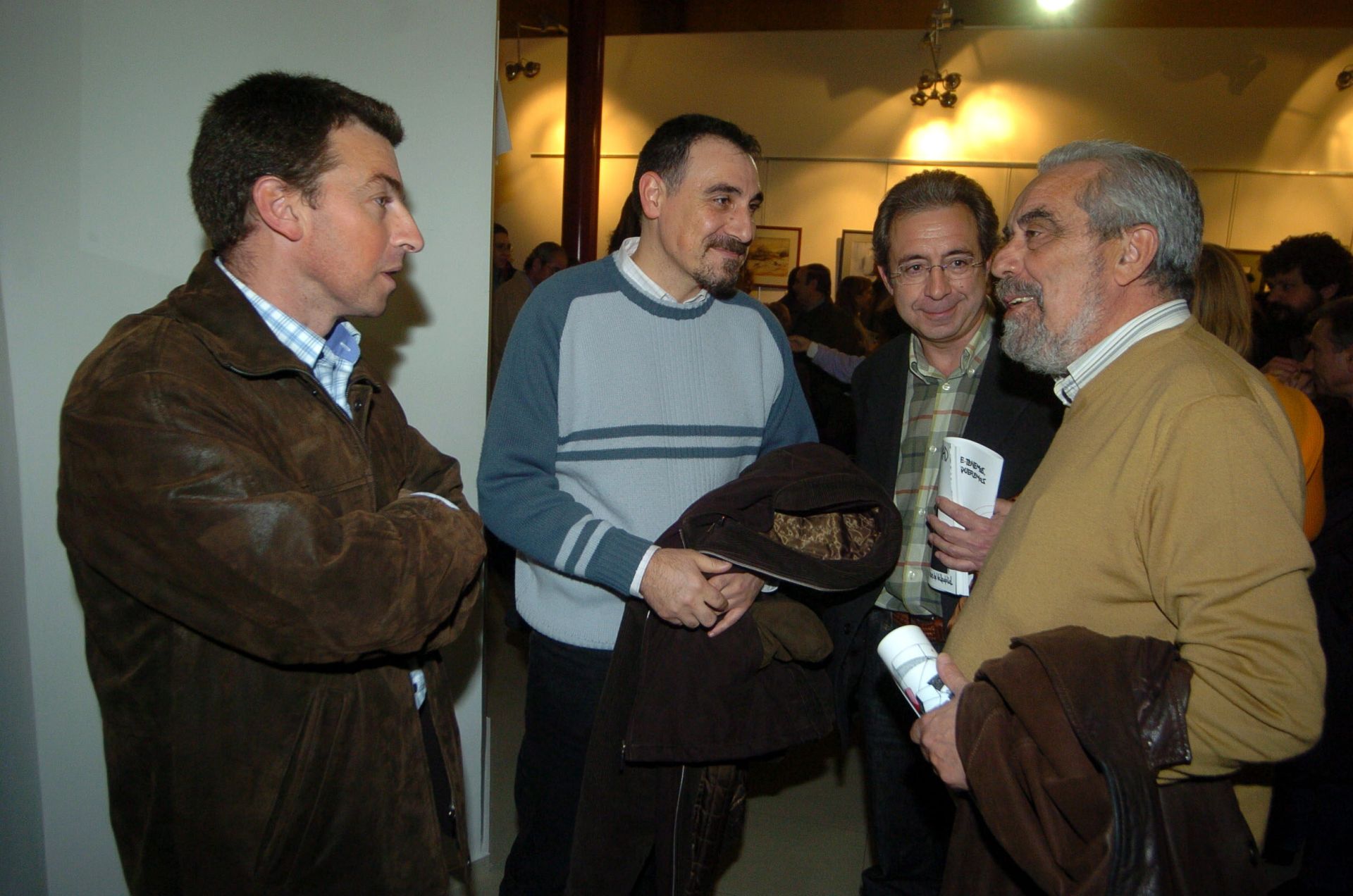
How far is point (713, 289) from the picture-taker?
6.29ft

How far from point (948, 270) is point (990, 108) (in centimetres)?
789

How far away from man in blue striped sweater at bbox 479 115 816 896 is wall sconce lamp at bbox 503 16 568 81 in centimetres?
797

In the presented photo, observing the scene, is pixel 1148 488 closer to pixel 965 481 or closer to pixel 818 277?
pixel 965 481

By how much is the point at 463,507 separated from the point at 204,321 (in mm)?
521

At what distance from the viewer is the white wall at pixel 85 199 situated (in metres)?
1.81

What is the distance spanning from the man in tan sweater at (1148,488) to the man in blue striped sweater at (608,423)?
0.55m

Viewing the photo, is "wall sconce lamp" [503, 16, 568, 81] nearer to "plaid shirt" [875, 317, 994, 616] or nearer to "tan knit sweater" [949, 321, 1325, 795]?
"plaid shirt" [875, 317, 994, 616]

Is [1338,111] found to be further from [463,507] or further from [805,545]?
[463,507]

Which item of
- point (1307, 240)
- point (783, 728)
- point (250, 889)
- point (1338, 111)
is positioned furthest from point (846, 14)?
point (250, 889)

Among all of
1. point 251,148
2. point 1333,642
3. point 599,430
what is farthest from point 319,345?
point 1333,642

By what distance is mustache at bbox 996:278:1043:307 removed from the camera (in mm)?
1567

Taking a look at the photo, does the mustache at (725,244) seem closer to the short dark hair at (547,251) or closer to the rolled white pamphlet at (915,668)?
the rolled white pamphlet at (915,668)

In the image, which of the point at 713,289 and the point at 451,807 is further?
the point at 713,289

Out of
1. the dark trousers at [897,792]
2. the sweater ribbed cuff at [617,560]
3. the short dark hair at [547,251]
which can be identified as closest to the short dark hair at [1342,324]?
the dark trousers at [897,792]
